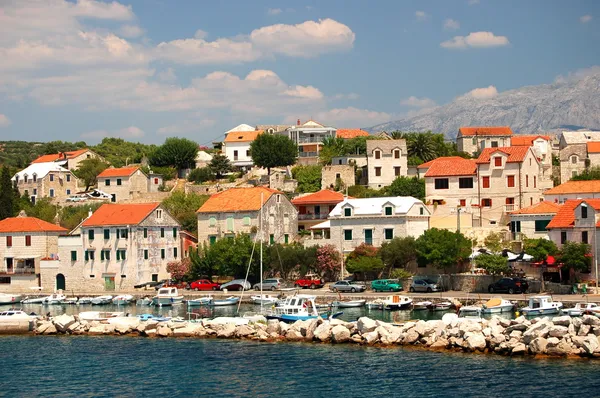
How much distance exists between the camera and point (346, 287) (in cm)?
6800

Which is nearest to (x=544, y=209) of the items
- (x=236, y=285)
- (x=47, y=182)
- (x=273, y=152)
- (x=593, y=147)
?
(x=236, y=285)

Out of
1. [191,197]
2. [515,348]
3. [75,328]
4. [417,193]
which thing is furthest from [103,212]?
[515,348]

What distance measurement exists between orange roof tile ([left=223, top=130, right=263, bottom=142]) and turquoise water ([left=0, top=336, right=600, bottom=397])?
68297 millimetres

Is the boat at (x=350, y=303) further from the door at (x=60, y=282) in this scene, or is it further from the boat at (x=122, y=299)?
the door at (x=60, y=282)

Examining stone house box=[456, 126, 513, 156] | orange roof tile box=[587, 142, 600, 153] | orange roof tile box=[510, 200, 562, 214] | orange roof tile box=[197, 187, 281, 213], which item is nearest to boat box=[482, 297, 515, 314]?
orange roof tile box=[510, 200, 562, 214]

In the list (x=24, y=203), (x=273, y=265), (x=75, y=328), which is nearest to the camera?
(x=75, y=328)

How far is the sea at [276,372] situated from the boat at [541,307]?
1068 cm

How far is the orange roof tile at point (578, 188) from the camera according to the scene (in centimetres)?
7647

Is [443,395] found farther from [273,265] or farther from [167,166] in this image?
[167,166]

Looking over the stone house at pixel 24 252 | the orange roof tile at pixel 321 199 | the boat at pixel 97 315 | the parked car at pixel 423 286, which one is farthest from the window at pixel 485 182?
the stone house at pixel 24 252

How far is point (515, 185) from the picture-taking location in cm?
8081

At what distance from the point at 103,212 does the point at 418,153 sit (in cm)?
3827

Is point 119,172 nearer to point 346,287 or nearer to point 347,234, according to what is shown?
point 347,234

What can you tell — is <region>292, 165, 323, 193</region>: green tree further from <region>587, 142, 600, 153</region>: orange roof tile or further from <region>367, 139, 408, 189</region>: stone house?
<region>587, 142, 600, 153</region>: orange roof tile
